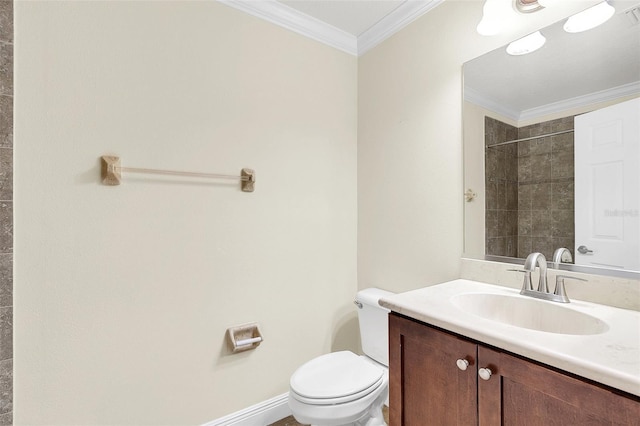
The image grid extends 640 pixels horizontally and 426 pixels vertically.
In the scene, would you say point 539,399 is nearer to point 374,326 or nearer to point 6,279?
point 374,326

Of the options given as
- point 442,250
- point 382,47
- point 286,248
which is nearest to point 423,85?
point 382,47

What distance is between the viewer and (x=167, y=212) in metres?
1.49

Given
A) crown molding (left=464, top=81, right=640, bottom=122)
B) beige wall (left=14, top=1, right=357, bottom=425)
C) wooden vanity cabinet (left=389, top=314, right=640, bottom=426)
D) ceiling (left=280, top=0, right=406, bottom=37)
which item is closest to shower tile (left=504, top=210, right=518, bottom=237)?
crown molding (left=464, top=81, right=640, bottom=122)

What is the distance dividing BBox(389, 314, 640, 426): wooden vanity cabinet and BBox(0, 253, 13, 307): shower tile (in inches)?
56.4

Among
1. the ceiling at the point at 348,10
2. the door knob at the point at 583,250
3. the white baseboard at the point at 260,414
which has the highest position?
the ceiling at the point at 348,10

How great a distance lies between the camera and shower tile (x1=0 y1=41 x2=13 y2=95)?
117 cm

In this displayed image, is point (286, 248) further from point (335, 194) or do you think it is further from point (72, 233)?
point (72, 233)

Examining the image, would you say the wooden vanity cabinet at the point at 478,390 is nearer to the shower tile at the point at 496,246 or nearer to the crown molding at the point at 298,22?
the shower tile at the point at 496,246

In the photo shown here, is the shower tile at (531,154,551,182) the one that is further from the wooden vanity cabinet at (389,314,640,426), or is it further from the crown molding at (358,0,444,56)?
the crown molding at (358,0,444,56)

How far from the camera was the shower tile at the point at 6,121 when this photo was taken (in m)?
1.17

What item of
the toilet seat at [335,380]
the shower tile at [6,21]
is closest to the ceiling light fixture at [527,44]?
the toilet seat at [335,380]

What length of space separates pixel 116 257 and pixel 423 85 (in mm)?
1736

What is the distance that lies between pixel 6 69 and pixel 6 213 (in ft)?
1.77

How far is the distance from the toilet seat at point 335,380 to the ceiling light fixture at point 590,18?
1620mm
